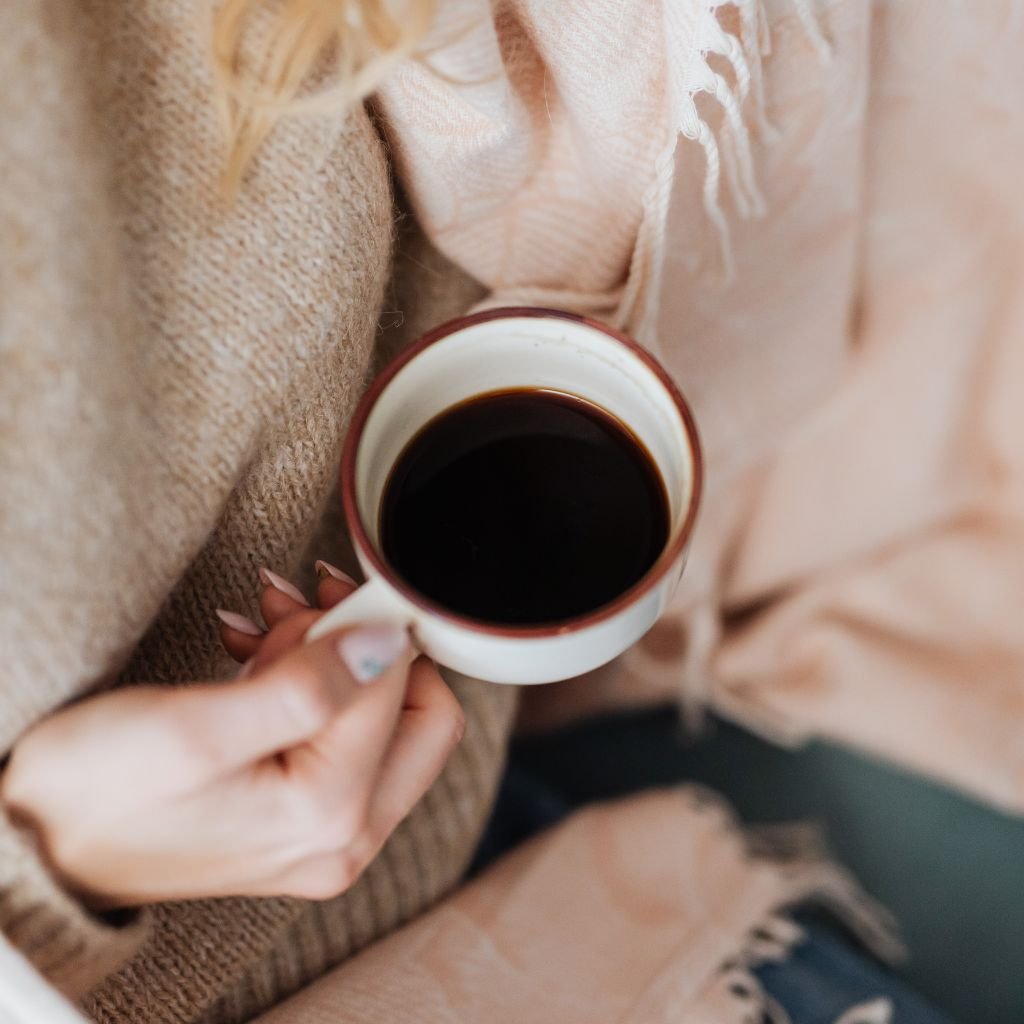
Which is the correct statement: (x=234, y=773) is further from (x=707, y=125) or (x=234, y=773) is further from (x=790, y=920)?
(x=790, y=920)

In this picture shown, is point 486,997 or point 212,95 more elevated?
point 212,95

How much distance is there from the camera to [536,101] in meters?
0.53

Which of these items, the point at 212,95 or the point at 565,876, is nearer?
the point at 212,95

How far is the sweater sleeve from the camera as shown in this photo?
42cm

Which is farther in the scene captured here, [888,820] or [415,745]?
[888,820]

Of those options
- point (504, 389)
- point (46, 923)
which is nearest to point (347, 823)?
point (46, 923)

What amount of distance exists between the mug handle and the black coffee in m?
0.08

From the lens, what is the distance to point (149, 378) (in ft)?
1.49

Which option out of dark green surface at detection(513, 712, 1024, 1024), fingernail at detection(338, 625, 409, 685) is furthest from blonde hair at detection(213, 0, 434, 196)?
dark green surface at detection(513, 712, 1024, 1024)

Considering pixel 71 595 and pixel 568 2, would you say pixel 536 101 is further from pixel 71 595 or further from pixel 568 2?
pixel 71 595

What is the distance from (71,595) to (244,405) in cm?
12

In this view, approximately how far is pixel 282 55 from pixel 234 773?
326 millimetres

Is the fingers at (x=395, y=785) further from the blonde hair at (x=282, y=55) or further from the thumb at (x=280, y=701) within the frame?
the blonde hair at (x=282, y=55)

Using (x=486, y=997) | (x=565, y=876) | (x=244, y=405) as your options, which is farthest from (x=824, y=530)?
(x=244, y=405)
